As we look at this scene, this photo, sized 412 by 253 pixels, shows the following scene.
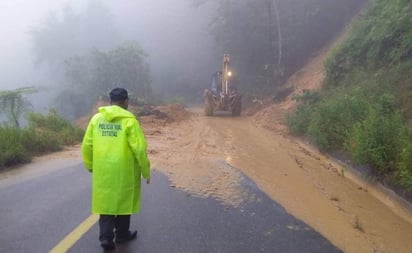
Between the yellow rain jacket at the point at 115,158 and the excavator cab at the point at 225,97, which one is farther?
the excavator cab at the point at 225,97

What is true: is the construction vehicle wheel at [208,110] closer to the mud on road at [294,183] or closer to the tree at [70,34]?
the mud on road at [294,183]

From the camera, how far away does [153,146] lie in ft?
43.4

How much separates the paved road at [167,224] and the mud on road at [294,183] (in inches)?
14.2

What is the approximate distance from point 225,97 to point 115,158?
20.2 meters

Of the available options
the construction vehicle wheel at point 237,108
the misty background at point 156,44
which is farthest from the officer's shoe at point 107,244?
the misty background at point 156,44

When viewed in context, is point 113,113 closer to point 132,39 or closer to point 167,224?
point 167,224

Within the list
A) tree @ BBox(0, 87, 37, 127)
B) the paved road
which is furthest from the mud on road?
tree @ BBox(0, 87, 37, 127)

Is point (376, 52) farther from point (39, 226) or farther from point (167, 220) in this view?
point (39, 226)

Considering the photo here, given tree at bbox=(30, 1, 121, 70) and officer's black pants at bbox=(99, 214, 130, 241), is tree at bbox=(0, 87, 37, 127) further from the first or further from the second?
tree at bbox=(30, 1, 121, 70)

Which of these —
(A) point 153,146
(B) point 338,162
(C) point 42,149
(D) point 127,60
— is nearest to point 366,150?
(B) point 338,162

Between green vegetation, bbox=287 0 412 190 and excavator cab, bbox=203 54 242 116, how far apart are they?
17.4ft

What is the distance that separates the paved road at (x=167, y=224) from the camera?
5320mm

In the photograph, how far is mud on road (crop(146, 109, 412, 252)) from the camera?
6340 mm


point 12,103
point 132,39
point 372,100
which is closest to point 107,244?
point 372,100
